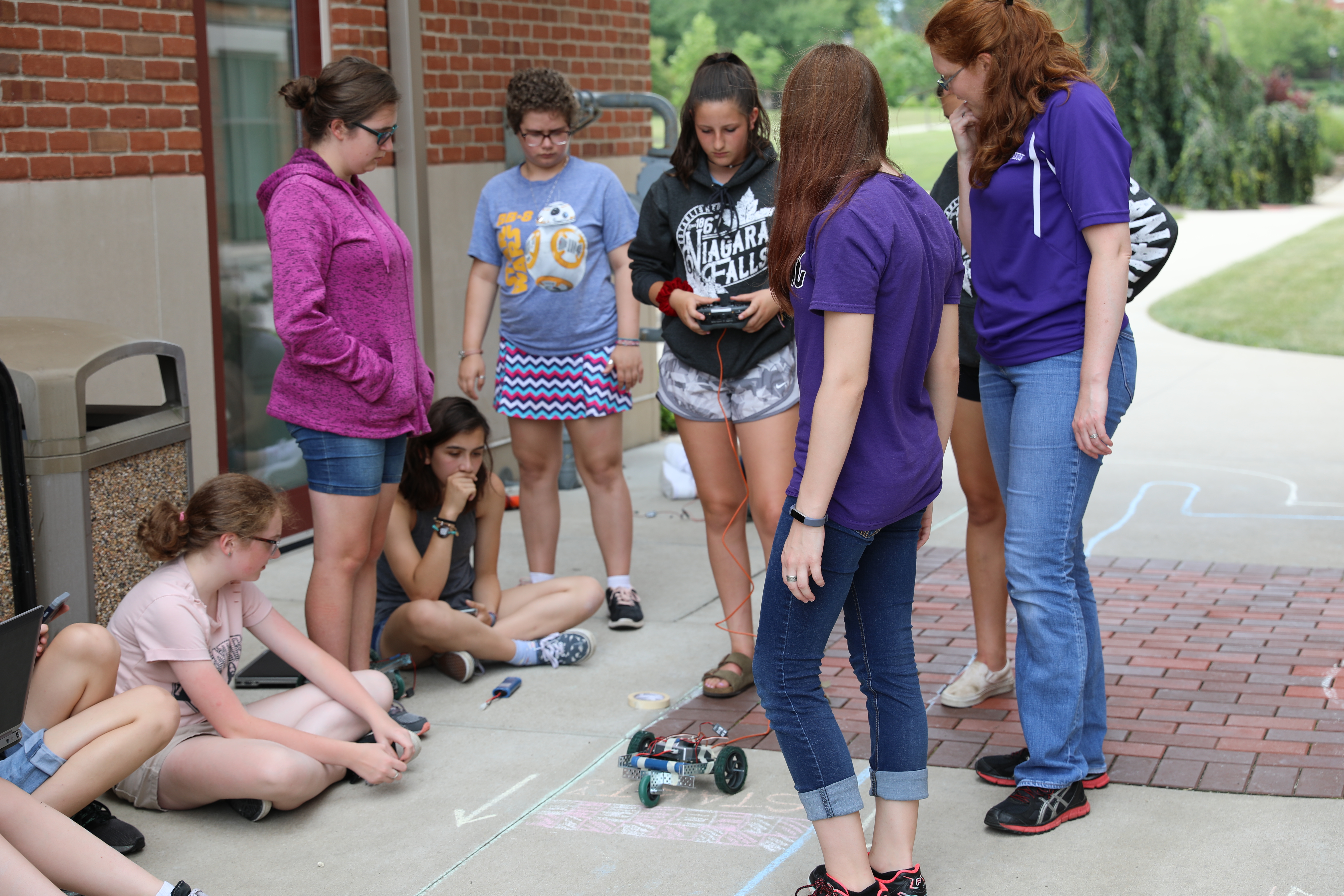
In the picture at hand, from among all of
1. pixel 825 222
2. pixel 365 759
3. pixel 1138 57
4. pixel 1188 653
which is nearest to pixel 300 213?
pixel 365 759

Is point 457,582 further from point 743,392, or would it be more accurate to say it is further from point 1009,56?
point 1009,56

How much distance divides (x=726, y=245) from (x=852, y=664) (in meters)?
1.59

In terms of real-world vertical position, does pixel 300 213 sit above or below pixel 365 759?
above

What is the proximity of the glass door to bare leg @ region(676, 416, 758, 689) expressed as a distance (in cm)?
245

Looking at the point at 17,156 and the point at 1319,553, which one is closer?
the point at 17,156

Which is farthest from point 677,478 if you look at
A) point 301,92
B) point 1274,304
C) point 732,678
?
point 1274,304

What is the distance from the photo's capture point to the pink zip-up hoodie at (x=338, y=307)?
3570 millimetres

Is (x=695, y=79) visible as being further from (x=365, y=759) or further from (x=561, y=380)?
(x=365, y=759)

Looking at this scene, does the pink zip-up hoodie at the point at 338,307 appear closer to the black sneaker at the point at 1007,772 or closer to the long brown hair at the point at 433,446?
the long brown hair at the point at 433,446

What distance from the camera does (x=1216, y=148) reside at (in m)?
23.3

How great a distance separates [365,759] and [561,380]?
1.90 m

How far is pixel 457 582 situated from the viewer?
4.53m

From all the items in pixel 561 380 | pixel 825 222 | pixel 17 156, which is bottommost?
pixel 561 380

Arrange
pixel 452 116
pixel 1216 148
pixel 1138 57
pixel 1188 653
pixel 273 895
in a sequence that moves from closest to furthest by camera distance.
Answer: pixel 273 895 → pixel 1188 653 → pixel 452 116 → pixel 1138 57 → pixel 1216 148
